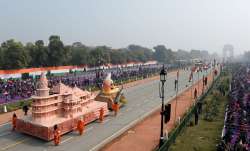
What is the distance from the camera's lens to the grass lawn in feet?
62.4

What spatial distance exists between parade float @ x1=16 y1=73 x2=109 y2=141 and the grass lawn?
7115 millimetres

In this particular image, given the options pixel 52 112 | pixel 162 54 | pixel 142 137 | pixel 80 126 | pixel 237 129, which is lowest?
pixel 142 137

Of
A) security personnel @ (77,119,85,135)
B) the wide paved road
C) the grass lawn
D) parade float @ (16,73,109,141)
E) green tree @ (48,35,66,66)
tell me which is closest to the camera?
the grass lawn

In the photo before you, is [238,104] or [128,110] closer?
[238,104]

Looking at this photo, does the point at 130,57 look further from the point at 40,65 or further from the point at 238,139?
the point at 238,139

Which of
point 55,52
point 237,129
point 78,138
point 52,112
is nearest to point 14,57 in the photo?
point 55,52

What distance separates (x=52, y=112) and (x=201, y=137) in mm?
9914

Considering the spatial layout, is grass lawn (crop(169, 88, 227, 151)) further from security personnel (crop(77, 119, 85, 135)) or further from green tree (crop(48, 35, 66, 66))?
green tree (crop(48, 35, 66, 66))

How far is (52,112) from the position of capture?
21.4 meters

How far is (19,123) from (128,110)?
12323 millimetres

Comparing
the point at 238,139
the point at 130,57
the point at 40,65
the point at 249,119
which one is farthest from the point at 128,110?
the point at 130,57

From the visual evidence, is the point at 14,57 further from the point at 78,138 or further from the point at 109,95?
the point at 78,138

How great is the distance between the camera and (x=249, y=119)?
2366 centimetres

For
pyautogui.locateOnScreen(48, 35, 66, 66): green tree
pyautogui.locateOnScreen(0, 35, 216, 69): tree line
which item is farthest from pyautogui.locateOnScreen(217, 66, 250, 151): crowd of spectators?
pyautogui.locateOnScreen(48, 35, 66, 66): green tree
